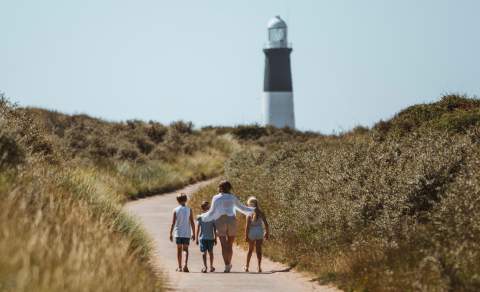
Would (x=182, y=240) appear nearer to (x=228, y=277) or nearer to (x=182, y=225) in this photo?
(x=182, y=225)

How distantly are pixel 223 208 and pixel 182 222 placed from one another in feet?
2.98

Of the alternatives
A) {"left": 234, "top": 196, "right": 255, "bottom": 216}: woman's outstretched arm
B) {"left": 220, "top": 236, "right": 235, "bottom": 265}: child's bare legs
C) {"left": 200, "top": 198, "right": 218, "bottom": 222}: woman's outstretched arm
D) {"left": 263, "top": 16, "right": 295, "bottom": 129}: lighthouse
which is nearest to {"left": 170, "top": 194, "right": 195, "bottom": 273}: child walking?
{"left": 200, "top": 198, "right": 218, "bottom": 222}: woman's outstretched arm

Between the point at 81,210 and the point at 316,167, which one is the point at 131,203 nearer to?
the point at 316,167

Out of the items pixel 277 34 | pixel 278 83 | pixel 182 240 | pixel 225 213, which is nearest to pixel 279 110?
pixel 278 83

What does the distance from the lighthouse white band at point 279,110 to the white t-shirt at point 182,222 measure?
59.9 m

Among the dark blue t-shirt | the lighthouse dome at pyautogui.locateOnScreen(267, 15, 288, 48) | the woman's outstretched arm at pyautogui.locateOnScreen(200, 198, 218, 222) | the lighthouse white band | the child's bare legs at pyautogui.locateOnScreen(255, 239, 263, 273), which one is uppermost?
the lighthouse dome at pyautogui.locateOnScreen(267, 15, 288, 48)

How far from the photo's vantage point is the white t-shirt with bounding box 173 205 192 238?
58.5 ft

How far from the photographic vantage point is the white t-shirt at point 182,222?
17.8 metres

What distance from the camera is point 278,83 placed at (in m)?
79.2

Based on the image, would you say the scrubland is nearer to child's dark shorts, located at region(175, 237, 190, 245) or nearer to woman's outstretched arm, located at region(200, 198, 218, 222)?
child's dark shorts, located at region(175, 237, 190, 245)

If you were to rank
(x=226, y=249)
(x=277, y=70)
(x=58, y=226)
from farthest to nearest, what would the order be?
1. (x=277, y=70)
2. (x=226, y=249)
3. (x=58, y=226)

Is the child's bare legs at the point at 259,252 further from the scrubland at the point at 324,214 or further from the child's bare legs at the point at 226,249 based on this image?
the scrubland at the point at 324,214

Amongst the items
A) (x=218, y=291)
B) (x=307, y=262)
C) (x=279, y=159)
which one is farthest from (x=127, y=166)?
(x=218, y=291)

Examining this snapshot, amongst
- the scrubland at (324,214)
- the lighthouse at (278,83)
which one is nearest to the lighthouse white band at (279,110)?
the lighthouse at (278,83)
